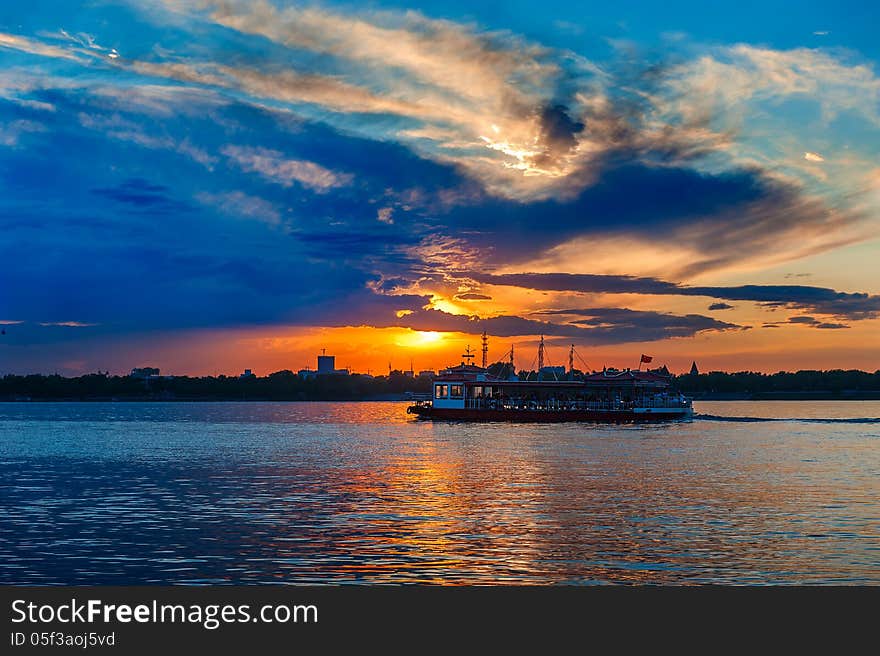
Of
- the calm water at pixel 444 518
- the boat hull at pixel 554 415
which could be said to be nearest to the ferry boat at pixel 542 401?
the boat hull at pixel 554 415

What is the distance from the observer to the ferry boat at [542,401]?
17250cm

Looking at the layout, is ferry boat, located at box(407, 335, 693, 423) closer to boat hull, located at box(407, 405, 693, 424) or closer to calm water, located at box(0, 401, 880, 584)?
boat hull, located at box(407, 405, 693, 424)

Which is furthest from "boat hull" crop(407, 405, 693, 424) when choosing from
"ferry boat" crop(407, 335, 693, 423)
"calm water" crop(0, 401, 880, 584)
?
"calm water" crop(0, 401, 880, 584)

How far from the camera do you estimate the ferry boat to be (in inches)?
6791

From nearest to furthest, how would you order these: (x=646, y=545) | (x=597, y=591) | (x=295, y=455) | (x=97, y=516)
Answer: (x=597, y=591)
(x=646, y=545)
(x=97, y=516)
(x=295, y=455)

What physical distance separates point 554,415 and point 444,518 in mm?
129759

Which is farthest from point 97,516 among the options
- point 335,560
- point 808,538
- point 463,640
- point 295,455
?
point 295,455

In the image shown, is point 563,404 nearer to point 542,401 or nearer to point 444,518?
point 542,401

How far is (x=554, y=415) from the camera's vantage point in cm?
17138

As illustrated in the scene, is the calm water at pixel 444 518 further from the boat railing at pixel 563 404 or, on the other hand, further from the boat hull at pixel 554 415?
the boat railing at pixel 563 404

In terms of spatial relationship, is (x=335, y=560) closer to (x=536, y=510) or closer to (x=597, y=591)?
(x=597, y=591)

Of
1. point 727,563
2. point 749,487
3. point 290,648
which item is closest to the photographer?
point 290,648

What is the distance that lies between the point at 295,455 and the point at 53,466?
2275 cm

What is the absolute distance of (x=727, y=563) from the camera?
32250mm
